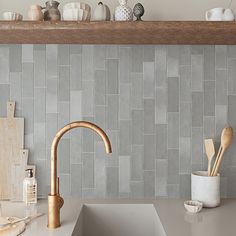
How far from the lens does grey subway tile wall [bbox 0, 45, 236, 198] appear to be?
1785mm

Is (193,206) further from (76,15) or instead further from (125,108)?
(76,15)

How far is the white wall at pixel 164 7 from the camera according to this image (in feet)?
5.80

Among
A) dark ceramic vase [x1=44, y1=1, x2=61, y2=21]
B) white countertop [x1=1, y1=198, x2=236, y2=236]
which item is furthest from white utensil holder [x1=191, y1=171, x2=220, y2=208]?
dark ceramic vase [x1=44, y1=1, x2=61, y2=21]

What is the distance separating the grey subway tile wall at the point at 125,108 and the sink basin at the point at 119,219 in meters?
0.11

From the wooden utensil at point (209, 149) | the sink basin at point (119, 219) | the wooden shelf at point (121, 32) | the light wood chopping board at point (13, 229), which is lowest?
the sink basin at point (119, 219)

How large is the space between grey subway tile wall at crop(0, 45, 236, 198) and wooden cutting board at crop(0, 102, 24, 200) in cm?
4

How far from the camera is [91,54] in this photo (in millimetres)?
1785

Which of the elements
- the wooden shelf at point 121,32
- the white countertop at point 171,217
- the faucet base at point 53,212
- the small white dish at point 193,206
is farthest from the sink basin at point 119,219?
the wooden shelf at point 121,32

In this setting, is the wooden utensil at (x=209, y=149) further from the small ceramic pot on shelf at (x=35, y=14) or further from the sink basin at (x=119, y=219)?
the small ceramic pot on shelf at (x=35, y=14)

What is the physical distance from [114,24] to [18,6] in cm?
57

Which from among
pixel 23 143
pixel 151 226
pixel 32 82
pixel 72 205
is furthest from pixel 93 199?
pixel 32 82

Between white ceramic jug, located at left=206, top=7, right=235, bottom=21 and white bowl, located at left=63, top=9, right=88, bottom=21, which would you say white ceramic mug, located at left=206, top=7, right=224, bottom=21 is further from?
white bowl, located at left=63, top=9, right=88, bottom=21

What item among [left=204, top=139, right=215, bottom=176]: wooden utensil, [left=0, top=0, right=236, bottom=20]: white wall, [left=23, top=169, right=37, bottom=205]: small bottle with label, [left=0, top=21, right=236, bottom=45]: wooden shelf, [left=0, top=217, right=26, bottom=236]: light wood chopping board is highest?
[left=0, top=0, right=236, bottom=20]: white wall

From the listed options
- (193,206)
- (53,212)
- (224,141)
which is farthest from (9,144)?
(224,141)
